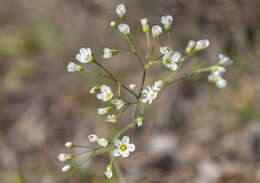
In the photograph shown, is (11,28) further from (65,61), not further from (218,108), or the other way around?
(218,108)

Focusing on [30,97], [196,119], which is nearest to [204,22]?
[196,119]

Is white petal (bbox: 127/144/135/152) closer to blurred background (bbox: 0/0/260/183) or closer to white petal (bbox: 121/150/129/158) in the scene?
white petal (bbox: 121/150/129/158)

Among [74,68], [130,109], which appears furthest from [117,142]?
[130,109]

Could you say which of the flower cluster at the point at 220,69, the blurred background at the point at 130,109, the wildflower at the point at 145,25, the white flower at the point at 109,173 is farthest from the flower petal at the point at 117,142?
the blurred background at the point at 130,109

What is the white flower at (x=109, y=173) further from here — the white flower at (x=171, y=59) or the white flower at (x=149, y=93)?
the white flower at (x=171, y=59)

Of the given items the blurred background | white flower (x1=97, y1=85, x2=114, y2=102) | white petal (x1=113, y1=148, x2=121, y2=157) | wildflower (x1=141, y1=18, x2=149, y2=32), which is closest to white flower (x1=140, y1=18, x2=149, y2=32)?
wildflower (x1=141, y1=18, x2=149, y2=32)
